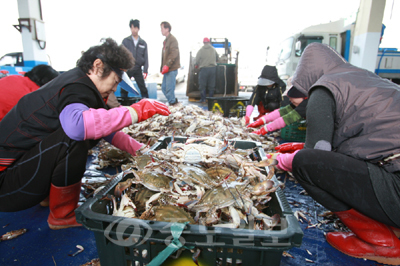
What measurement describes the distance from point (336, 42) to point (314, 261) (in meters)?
11.5

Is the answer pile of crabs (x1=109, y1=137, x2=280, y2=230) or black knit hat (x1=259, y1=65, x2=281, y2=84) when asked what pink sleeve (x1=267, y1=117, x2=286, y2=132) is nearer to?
pile of crabs (x1=109, y1=137, x2=280, y2=230)

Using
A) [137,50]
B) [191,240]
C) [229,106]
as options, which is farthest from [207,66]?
[191,240]

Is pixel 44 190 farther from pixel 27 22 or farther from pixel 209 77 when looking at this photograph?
pixel 27 22

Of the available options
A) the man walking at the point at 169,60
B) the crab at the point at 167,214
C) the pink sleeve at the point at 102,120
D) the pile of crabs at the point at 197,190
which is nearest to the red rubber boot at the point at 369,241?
the pile of crabs at the point at 197,190

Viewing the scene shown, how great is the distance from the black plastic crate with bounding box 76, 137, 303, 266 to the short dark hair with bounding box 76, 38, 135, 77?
1.11 m

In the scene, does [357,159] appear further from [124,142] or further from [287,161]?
[124,142]

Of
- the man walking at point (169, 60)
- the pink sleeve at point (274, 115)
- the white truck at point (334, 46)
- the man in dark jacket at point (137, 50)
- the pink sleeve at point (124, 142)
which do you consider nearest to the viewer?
the pink sleeve at point (124, 142)

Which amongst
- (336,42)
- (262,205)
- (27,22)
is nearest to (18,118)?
(262,205)

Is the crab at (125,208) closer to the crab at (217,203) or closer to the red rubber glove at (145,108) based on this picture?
the crab at (217,203)

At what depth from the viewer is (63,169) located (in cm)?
158

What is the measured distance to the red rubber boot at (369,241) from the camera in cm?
144

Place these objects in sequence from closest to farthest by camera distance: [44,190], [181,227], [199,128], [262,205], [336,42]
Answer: [181,227]
[262,205]
[44,190]
[199,128]
[336,42]

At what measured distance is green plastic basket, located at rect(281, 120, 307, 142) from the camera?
155 inches

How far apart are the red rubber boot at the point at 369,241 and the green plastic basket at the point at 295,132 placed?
255 centimetres
